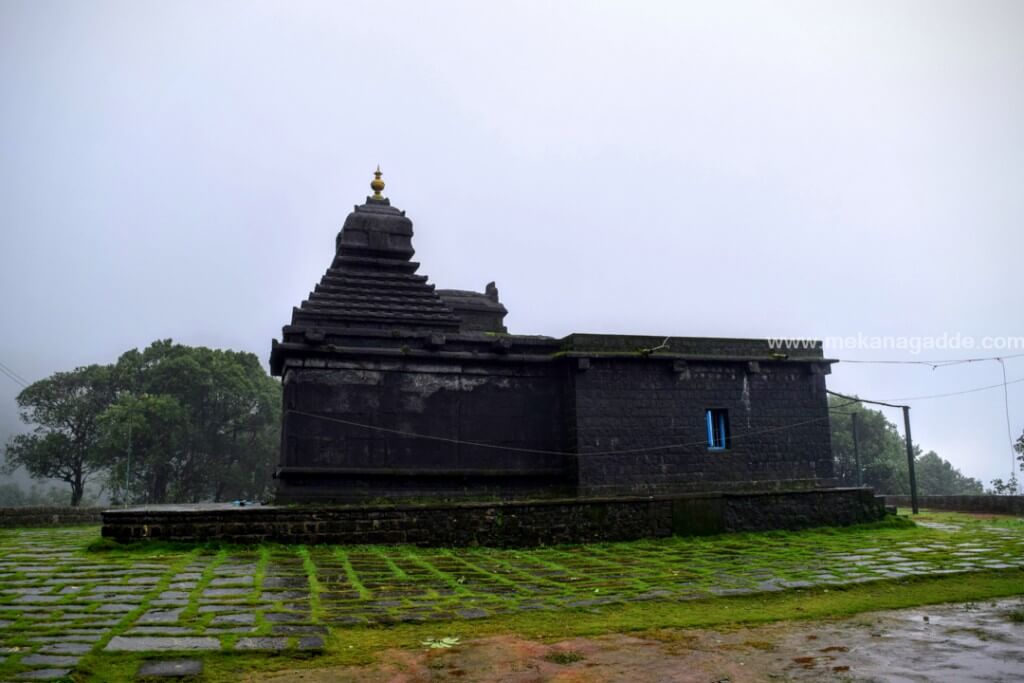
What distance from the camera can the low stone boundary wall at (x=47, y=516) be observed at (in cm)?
1889

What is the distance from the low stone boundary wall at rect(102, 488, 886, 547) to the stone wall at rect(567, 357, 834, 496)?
Result: 9.48 feet

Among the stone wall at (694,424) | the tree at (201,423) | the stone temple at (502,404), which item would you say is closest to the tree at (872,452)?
the stone wall at (694,424)

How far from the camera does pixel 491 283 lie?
81.0 ft

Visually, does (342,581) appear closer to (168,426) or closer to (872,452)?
(168,426)

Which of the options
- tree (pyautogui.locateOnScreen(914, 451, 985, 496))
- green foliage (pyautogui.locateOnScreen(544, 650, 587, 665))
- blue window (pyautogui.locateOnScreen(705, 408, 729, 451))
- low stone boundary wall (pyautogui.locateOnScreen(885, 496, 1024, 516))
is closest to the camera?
green foliage (pyautogui.locateOnScreen(544, 650, 587, 665))

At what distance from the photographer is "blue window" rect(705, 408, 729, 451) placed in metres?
17.6

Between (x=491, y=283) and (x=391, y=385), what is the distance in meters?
9.41

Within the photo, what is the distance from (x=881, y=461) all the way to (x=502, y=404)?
3690 centimetres

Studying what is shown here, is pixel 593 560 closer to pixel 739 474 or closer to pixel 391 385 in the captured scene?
pixel 391 385

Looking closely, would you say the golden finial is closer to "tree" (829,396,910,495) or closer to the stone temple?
the stone temple

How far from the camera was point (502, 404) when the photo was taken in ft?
54.9

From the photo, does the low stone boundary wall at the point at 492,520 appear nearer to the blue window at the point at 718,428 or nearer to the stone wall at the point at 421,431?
the stone wall at the point at 421,431

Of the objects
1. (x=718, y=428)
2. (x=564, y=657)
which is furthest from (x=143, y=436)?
(x=564, y=657)

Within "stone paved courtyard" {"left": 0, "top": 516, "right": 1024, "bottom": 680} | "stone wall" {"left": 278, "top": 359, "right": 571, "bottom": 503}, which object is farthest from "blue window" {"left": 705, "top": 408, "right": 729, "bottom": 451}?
"stone paved courtyard" {"left": 0, "top": 516, "right": 1024, "bottom": 680}
